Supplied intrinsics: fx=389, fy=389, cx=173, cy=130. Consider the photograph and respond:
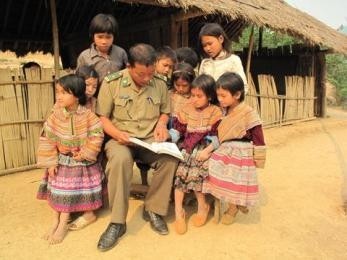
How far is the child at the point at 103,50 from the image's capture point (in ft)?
11.3

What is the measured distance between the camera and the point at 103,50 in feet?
11.8

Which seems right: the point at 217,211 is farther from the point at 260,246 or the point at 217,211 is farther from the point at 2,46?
the point at 2,46

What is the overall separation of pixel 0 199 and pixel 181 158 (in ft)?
6.67

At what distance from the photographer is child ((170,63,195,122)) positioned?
3.40 metres

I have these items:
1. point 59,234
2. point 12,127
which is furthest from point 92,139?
point 12,127

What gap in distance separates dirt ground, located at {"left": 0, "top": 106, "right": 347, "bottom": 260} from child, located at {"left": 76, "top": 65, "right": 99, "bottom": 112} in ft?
3.32

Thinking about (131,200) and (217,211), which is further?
(131,200)

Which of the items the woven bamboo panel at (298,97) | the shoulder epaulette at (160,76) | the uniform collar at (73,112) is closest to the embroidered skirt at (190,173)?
the shoulder epaulette at (160,76)

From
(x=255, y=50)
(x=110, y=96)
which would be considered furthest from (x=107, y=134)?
(x=255, y=50)

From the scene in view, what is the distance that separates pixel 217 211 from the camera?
3412mm

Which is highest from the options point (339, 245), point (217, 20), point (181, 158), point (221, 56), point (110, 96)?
point (217, 20)

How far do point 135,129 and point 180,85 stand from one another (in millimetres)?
581

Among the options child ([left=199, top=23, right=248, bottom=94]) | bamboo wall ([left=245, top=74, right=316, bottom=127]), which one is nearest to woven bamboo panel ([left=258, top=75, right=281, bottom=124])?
bamboo wall ([left=245, top=74, right=316, bottom=127])

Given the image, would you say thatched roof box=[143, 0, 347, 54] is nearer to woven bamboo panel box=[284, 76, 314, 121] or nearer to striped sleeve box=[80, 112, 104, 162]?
woven bamboo panel box=[284, 76, 314, 121]
